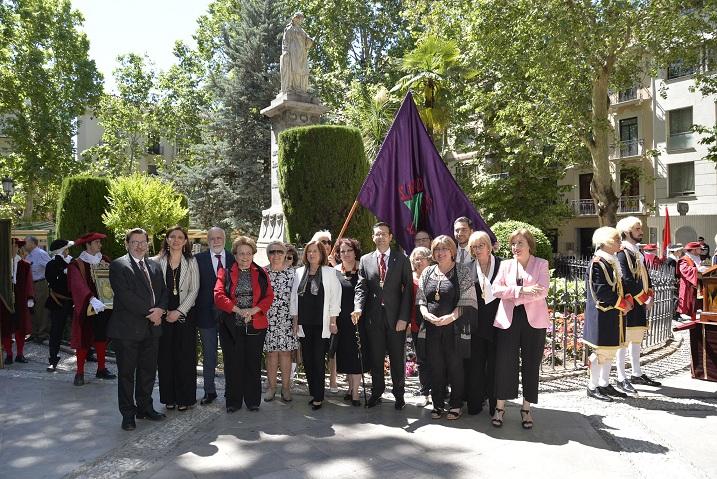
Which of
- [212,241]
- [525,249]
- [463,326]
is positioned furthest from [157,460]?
[525,249]

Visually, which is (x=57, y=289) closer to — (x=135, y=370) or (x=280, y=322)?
(x=135, y=370)

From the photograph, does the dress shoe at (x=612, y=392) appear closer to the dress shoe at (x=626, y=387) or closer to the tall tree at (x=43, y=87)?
the dress shoe at (x=626, y=387)

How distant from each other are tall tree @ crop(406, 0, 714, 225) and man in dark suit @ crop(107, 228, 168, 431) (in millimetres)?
14695

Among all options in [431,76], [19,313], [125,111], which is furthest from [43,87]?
[19,313]

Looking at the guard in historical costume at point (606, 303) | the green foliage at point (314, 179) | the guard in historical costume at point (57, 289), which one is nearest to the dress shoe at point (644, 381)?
the guard in historical costume at point (606, 303)

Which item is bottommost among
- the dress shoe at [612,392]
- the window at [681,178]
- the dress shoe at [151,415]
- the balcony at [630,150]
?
the dress shoe at [151,415]

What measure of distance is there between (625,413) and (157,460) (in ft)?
14.2

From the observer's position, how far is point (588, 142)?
20188 millimetres

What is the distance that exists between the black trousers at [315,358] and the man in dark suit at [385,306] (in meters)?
0.47

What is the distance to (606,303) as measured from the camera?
19.8ft

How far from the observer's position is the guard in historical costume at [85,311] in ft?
22.6

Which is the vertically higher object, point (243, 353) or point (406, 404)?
point (243, 353)

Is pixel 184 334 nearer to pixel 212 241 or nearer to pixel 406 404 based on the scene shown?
pixel 212 241

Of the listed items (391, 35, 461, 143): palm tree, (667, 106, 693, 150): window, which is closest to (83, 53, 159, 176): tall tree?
(391, 35, 461, 143): palm tree
